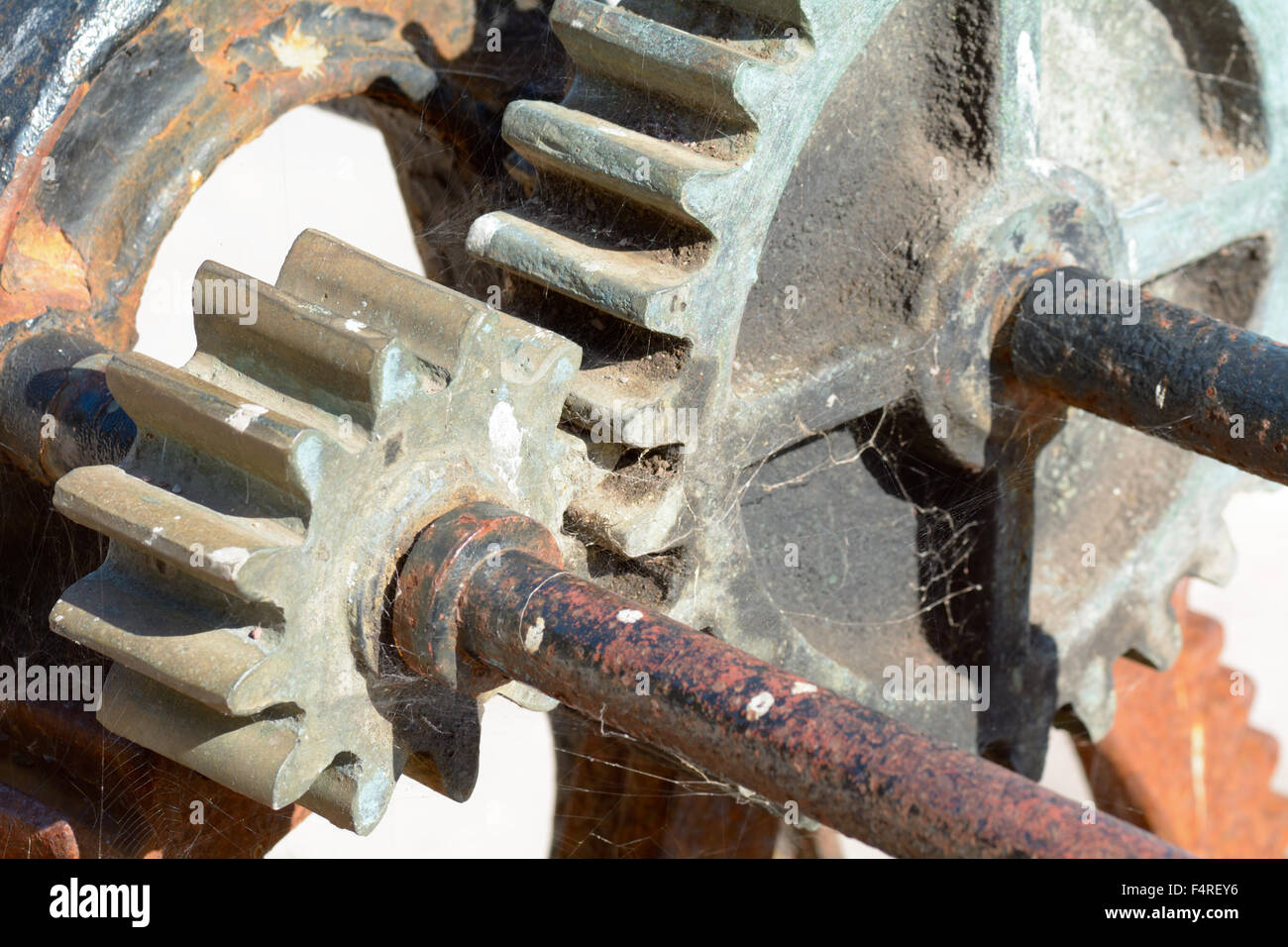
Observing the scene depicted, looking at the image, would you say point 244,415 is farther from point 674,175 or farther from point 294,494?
point 674,175

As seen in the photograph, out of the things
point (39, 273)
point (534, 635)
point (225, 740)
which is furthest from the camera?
point (39, 273)

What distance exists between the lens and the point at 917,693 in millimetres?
2221

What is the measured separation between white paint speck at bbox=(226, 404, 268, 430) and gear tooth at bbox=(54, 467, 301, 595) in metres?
0.09

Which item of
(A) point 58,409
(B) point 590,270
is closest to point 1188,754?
(B) point 590,270

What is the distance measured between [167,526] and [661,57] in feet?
2.26

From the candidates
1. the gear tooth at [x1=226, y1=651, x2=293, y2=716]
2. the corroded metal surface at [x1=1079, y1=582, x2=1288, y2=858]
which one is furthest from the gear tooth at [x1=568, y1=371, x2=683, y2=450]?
the corroded metal surface at [x1=1079, y1=582, x2=1288, y2=858]

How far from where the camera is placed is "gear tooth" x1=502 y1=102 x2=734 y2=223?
5.36 feet

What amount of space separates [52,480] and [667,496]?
662mm

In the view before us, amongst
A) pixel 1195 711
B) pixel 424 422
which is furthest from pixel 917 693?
pixel 1195 711

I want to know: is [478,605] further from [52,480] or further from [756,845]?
[756,845]

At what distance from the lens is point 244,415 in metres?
1.42

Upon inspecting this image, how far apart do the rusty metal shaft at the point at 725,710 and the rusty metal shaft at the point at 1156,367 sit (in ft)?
2.57

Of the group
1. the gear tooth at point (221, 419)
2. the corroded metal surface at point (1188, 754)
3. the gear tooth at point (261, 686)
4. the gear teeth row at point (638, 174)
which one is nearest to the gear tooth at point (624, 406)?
the gear teeth row at point (638, 174)

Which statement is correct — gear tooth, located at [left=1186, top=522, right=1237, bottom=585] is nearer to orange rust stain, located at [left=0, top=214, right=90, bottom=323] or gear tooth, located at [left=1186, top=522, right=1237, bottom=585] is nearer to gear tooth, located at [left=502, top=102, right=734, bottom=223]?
gear tooth, located at [left=502, top=102, right=734, bottom=223]
